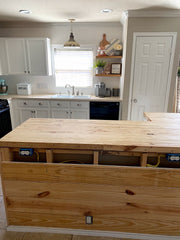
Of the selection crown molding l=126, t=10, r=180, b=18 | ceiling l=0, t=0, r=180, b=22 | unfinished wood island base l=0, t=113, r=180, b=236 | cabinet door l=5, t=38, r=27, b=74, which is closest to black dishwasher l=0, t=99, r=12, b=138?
cabinet door l=5, t=38, r=27, b=74

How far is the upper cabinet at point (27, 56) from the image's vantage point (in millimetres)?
3673

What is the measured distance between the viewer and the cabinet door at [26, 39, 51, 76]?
12.0 ft

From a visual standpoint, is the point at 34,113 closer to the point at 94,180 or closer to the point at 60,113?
the point at 60,113

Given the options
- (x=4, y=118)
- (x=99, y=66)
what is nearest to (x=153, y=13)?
(x=99, y=66)

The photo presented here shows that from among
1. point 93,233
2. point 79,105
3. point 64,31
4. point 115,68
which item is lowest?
point 93,233

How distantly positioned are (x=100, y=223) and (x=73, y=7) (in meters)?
3.04

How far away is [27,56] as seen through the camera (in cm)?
375

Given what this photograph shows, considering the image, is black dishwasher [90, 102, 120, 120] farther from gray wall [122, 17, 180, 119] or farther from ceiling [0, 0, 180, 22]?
ceiling [0, 0, 180, 22]

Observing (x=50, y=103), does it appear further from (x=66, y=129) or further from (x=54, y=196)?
(x=54, y=196)

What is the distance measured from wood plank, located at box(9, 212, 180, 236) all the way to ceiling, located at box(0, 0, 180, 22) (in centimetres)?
279

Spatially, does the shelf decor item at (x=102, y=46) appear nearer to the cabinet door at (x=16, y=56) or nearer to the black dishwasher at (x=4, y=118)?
the cabinet door at (x=16, y=56)

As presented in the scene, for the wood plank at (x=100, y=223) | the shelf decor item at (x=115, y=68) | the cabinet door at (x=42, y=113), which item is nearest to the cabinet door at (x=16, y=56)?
the cabinet door at (x=42, y=113)

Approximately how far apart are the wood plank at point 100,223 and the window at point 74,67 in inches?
127

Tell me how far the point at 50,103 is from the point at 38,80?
0.92 m
